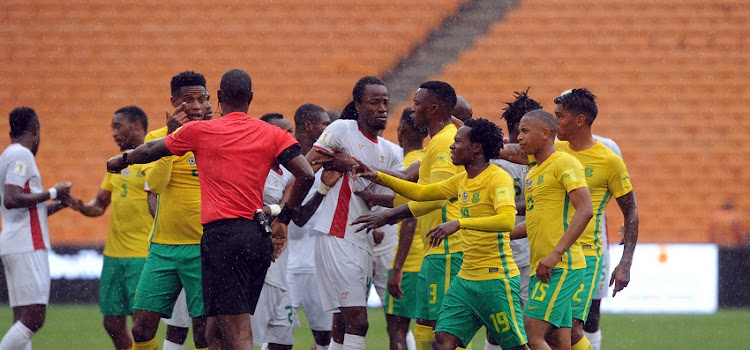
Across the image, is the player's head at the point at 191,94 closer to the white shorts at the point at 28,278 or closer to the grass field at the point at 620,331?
the white shorts at the point at 28,278

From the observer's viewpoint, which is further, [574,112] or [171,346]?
[171,346]

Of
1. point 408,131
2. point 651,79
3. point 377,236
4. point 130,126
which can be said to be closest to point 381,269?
point 377,236

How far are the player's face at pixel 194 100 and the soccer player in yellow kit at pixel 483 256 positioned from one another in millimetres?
1258

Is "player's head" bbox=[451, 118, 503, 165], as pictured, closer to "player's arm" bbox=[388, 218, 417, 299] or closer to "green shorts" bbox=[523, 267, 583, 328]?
"green shorts" bbox=[523, 267, 583, 328]

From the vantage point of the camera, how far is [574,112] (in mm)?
7176

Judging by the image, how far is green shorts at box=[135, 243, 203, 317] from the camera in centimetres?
697

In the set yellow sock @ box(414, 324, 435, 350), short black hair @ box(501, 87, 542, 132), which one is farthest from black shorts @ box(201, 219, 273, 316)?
short black hair @ box(501, 87, 542, 132)

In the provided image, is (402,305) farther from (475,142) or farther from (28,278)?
(28,278)

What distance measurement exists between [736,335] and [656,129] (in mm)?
8509

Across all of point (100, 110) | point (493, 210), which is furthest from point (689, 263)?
point (100, 110)

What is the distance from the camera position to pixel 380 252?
9562mm

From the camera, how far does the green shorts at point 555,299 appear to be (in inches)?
257

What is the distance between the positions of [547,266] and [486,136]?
926 millimetres

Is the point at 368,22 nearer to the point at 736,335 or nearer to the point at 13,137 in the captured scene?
the point at 736,335
